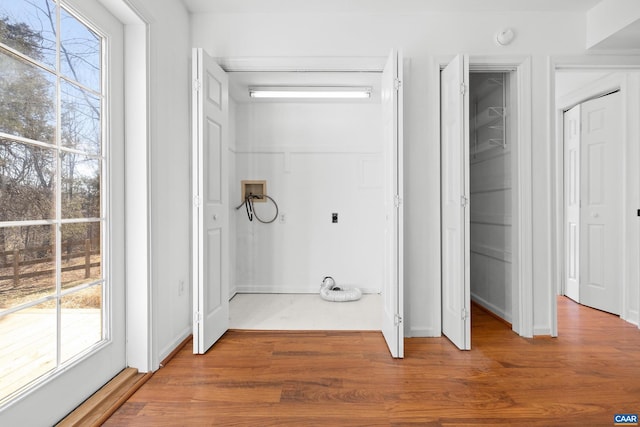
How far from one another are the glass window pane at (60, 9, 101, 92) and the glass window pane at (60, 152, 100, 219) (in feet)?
1.33

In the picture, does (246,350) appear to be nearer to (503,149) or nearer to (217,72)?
(217,72)

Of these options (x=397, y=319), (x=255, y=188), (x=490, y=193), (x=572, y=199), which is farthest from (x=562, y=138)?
(x=255, y=188)

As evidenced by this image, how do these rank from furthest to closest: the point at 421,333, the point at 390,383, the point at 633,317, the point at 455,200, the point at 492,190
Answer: the point at 492,190, the point at 633,317, the point at 421,333, the point at 455,200, the point at 390,383

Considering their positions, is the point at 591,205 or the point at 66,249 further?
the point at 591,205

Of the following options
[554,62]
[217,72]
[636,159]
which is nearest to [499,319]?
[636,159]

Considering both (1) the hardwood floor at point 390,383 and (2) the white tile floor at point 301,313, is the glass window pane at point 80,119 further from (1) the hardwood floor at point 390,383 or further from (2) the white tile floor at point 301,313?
(2) the white tile floor at point 301,313

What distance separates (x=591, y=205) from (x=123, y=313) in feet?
14.0

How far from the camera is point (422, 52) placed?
2.65m

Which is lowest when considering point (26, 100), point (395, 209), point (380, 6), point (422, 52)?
point (395, 209)

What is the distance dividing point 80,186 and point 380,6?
241cm

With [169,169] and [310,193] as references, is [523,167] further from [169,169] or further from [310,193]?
[169,169]

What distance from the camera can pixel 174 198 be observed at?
2391 millimetres

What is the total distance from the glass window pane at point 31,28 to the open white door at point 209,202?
86 cm

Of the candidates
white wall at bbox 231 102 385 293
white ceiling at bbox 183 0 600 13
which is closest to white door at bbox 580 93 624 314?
white ceiling at bbox 183 0 600 13
